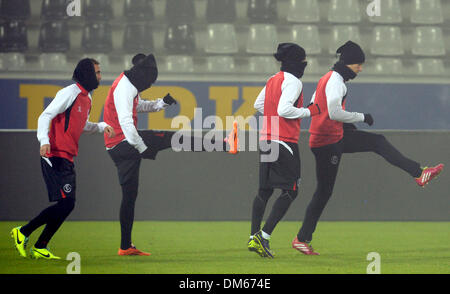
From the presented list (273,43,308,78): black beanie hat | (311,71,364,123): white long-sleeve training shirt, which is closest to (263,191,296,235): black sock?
(311,71,364,123): white long-sleeve training shirt

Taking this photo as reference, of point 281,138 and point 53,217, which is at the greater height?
point 281,138

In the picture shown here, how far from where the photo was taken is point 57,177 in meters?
5.63

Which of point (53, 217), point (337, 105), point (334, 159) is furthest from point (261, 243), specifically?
point (53, 217)

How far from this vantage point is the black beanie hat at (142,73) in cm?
591

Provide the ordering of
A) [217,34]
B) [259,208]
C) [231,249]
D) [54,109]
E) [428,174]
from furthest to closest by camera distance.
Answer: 1. [217,34]
2. [231,249]
3. [428,174]
4. [259,208]
5. [54,109]

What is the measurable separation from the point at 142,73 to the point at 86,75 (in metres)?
0.44

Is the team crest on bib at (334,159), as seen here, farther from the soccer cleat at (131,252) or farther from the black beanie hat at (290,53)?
the soccer cleat at (131,252)

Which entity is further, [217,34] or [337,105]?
[217,34]

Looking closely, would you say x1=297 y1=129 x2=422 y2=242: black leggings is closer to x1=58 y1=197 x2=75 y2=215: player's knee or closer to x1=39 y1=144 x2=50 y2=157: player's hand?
x1=58 y1=197 x2=75 y2=215: player's knee

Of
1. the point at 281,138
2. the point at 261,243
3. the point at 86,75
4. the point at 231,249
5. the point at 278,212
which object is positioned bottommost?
the point at 231,249

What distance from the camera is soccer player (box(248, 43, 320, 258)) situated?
19.5ft

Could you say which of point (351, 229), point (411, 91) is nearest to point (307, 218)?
point (351, 229)

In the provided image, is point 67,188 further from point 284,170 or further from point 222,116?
point 222,116

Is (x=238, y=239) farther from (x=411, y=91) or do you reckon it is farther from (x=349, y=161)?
(x=411, y=91)
